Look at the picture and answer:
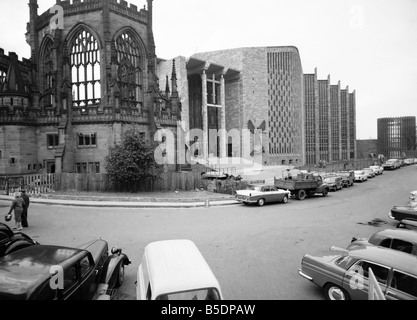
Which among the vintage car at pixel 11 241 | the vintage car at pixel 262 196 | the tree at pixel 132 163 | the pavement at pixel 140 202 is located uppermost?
the tree at pixel 132 163

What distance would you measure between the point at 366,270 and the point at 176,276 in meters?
3.92

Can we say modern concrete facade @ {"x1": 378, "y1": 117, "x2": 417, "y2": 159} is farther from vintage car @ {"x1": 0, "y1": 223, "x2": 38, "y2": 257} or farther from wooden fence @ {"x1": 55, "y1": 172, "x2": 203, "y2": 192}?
vintage car @ {"x1": 0, "y1": 223, "x2": 38, "y2": 257}

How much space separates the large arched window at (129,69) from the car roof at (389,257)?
2920 cm

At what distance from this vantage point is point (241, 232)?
10508 mm

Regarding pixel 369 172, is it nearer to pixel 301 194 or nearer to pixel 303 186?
pixel 303 186

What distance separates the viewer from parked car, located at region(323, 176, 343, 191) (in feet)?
76.1

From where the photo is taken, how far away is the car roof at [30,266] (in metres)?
3.60

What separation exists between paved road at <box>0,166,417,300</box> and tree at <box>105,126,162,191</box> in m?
5.87

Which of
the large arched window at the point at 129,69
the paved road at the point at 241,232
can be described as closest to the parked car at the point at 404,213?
the paved road at the point at 241,232

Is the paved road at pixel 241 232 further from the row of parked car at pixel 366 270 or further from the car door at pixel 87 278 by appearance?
the car door at pixel 87 278

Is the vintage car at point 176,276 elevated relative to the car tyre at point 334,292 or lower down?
elevated

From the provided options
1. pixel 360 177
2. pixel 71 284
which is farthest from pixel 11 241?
pixel 360 177

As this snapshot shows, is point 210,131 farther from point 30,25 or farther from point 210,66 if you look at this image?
point 30,25

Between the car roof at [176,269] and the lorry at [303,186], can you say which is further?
the lorry at [303,186]
